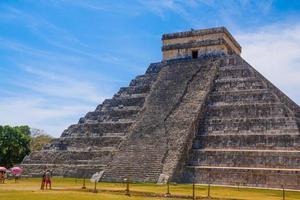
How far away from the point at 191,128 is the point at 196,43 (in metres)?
9.06

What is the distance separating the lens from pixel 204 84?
3094 cm

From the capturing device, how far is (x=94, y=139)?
31.0m

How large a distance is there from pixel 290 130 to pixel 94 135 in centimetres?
1267

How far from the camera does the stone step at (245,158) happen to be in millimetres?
23578

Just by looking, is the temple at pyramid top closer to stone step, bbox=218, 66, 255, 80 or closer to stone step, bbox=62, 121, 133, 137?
stone step, bbox=218, 66, 255, 80

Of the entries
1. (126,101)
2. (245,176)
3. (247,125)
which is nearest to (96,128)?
(126,101)

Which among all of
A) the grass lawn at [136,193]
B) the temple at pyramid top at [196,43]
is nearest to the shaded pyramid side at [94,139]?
the temple at pyramid top at [196,43]

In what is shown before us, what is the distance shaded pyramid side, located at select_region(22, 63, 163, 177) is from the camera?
29.2 metres

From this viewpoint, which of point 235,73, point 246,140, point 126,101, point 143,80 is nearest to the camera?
point 246,140

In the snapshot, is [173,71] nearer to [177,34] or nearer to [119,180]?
[177,34]

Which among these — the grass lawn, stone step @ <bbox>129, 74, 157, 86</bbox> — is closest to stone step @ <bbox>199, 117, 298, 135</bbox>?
the grass lawn

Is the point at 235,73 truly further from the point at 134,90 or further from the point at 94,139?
the point at 94,139

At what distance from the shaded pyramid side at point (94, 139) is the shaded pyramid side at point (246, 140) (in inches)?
216

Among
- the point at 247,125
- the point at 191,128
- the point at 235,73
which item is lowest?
the point at 191,128
